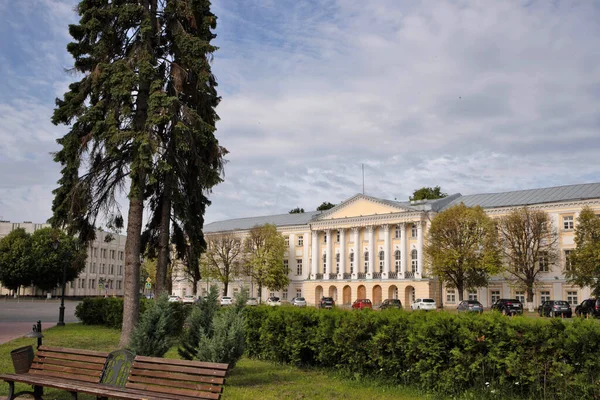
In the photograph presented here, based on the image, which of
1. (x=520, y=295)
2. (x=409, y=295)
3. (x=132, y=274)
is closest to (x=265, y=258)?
(x=409, y=295)

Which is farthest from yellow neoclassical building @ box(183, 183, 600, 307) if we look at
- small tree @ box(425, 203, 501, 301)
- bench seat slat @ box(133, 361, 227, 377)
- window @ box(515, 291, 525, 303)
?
bench seat slat @ box(133, 361, 227, 377)

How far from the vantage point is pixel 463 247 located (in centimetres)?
4997

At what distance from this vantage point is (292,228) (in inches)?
3031

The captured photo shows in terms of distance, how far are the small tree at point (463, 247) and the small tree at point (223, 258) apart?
1077 inches

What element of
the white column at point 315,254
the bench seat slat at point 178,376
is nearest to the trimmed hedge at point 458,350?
the bench seat slat at point 178,376

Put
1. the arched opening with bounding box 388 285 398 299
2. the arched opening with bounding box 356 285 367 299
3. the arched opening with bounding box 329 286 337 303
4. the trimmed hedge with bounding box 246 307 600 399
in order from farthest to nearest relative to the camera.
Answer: the arched opening with bounding box 329 286 337 303 < the arched opening with bounding box 356 285 367 299 < the arched opening with bounding box 388 285 398 299 < the trimmed hedge with bounding box 246 307 600 399

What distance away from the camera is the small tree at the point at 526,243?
4953cm

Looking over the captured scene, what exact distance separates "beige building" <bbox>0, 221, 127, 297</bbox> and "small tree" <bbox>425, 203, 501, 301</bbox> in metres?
56.9

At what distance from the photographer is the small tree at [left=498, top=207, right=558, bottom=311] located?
49531mm

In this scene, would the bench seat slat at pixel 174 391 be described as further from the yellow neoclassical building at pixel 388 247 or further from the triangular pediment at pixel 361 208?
the triangular pediment at pixel 361 208

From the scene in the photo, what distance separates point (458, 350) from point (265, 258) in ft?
188

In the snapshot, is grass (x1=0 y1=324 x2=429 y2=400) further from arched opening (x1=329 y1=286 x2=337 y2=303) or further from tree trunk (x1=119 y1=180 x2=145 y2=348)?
arched opening (x1=329 y1=286 x2=337 y2=303)

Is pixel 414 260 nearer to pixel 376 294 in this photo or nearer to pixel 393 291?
pixel 393 291

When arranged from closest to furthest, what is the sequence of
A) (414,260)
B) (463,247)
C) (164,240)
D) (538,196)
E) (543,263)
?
1. (164,240)
2. (463,247)
3. (543,263)
4. (538,196)
5. (414,260)
